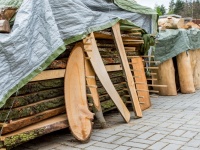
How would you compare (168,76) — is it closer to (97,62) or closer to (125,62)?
(125,62)

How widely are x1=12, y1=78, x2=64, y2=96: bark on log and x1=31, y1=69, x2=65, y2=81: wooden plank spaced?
0.18 ft

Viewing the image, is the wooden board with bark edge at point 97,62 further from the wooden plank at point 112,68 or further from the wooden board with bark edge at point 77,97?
the wooden plank at point 112,68

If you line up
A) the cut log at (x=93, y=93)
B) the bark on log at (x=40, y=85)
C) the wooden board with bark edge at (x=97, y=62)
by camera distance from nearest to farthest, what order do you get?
the bark on log at (x=40, y=85) < the wooden board with bark edge at (x=97, y=62) < the cut log at (x=93, y=93)

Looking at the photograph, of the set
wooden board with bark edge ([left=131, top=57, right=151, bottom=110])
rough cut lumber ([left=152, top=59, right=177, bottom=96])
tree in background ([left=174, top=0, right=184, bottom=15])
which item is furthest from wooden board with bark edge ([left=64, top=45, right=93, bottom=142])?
tree in background ([left=174, top=0, right=184, bottom=15])

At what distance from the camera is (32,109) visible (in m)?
3.69

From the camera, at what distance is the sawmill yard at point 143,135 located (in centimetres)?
370

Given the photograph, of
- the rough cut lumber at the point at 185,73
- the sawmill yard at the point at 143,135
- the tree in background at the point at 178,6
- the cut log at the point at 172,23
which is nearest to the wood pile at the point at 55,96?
the sawmill yard at the point at 143,135

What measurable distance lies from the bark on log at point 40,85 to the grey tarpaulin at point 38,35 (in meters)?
0.48

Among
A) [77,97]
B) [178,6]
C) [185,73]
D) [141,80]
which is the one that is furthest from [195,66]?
[178,6]

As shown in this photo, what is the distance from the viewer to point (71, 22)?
12.8 feet

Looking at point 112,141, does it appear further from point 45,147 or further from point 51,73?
point 51,73

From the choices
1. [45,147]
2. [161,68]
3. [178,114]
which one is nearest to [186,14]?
[161,68]

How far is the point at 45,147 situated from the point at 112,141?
878 mm

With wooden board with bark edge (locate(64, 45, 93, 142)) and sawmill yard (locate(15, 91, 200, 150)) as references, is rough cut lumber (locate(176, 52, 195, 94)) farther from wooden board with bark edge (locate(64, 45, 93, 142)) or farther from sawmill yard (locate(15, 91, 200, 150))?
wooden board with bark edge (locate(64, 45, 93, 142))
